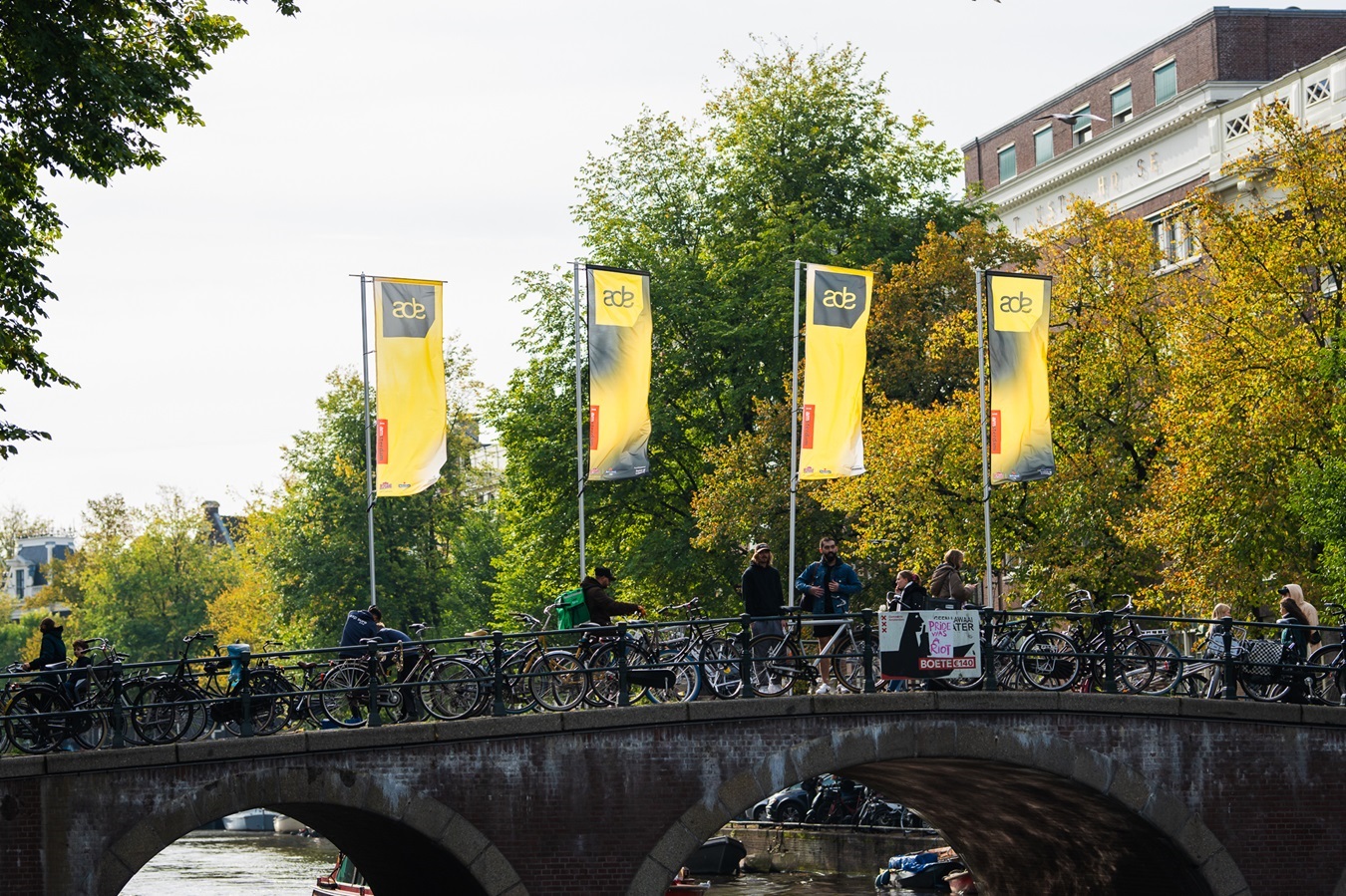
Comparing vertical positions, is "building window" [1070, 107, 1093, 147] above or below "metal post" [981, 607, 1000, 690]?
above

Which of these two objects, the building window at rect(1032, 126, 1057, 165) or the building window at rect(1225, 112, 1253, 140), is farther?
the building window at rect(1032, 126, 1057, 165)

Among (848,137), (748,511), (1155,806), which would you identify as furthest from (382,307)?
(848,137)

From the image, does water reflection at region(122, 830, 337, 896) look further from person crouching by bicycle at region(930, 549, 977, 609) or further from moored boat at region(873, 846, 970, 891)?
person crouching by bicycle at region(930, 549, 977, 609)

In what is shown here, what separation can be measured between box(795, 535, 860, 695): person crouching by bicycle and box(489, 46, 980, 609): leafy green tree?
51.6 ft

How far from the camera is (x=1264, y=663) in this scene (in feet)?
72.3

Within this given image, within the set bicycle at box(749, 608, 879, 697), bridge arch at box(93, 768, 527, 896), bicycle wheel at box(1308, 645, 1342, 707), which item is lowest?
bridge arch at box(93, 768, 527, 896)

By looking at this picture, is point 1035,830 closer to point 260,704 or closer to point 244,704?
point 260,704

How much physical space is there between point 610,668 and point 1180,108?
1297 inches

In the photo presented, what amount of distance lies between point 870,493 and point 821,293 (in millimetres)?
8812

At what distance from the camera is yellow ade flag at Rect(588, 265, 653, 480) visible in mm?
25078

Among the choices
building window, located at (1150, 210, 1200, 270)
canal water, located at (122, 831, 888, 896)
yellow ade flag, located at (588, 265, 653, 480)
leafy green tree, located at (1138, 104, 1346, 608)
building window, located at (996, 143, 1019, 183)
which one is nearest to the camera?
yellow ade flag, located at (588, 265, 653, 480)

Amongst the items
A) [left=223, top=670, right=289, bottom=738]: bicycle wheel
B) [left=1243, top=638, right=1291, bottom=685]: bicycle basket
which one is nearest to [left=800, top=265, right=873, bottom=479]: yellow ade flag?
[left=1243, top=638, right=1291, bottom=685]: bicycle basket

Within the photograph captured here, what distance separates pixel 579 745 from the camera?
20.4 m

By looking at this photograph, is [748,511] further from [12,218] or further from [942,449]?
[12,218]
